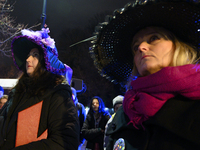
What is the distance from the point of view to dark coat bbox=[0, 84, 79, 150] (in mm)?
1355

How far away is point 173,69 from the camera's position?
2.88 ft

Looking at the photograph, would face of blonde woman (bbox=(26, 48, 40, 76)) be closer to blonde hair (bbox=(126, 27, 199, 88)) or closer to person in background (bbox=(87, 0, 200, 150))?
person in background (bbox=(87, 0, 200, 150))

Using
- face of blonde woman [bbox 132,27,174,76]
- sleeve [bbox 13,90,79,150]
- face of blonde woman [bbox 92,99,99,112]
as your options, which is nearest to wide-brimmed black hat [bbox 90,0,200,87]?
face of blonde woman [bbox 132,27,174,76]

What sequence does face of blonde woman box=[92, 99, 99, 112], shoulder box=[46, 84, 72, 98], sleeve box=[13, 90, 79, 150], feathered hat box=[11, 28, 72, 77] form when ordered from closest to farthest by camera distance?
sleeve box=[13, 90, 79, 150]
shoulder box=[46, 84, 72, 98]
feathered hat box=[11, 28, 72, 77]
face of blonde woman box=[92, 99, 99, 112]

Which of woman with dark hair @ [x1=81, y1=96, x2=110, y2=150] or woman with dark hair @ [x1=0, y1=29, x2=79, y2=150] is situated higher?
woman with dark hair @ [x1=0, y1=29, x2=79, y2=150]

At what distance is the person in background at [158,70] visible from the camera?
0.81m

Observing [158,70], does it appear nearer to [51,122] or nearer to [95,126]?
[51,122]

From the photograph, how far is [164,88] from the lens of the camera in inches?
34.5

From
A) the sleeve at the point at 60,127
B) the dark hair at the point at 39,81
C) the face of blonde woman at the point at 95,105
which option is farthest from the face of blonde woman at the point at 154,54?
the face of blonde woman at the point at 95,105

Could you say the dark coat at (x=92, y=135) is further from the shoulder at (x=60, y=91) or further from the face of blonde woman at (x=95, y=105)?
the shoulder at (x=60, y=91)

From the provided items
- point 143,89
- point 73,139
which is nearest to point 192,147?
point 143,89

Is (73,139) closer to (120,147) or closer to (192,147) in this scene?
(120,147)

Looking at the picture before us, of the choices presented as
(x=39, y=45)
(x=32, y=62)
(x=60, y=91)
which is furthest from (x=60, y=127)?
(x=39, y=45)

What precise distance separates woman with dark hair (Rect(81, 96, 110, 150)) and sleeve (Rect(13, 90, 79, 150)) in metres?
2.08
